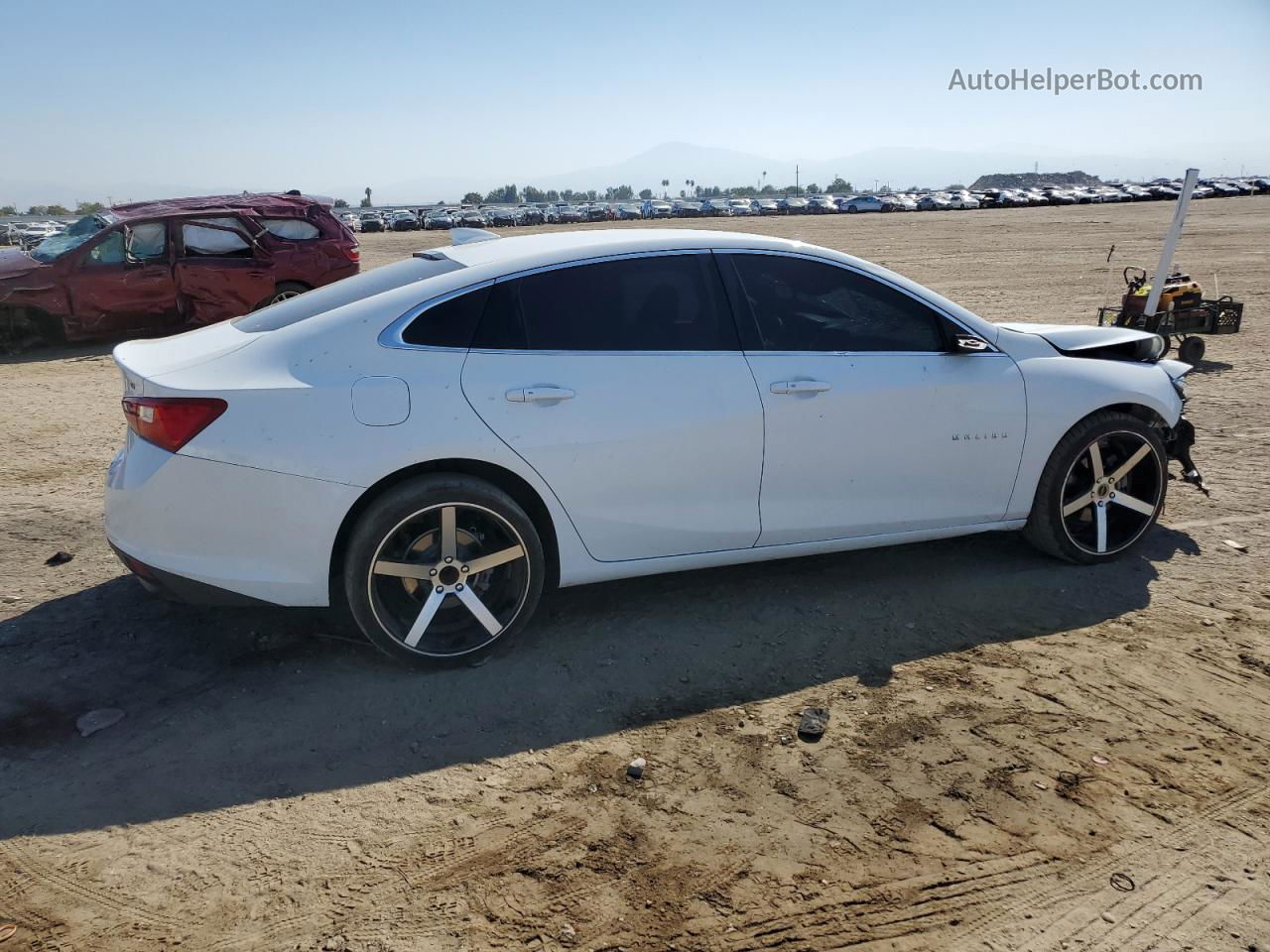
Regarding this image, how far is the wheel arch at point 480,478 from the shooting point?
3.92m

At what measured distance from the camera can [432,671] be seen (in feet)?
13.5

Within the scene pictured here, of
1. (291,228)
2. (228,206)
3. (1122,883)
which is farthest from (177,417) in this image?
(228,206)

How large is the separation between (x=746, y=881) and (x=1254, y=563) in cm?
369

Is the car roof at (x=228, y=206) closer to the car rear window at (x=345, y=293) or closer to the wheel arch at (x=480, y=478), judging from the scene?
the car rear window at (x=345, y=293)

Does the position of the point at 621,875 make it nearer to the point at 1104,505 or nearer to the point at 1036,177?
the point at 1104,505

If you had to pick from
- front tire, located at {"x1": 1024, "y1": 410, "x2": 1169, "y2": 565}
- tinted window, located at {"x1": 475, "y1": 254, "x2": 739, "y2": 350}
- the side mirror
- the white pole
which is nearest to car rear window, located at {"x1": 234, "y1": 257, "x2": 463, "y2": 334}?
tinted window, located at {"x1": 475, "y1": 254, "x2": 739, "y2": 350}

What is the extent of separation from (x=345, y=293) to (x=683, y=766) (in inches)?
A: 97.8

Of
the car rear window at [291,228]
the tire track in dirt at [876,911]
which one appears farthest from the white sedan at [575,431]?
the car rear window at [291,228]

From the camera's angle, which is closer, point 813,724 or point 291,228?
point 813,724

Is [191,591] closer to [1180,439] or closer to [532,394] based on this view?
[532,394]

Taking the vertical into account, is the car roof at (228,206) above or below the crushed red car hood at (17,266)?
above

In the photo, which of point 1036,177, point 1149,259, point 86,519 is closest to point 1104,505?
point 86,519

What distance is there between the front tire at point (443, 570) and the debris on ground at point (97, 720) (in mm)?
942

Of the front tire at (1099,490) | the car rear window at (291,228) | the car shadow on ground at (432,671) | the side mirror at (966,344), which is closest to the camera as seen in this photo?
the car shadow on ground at (432,671)
